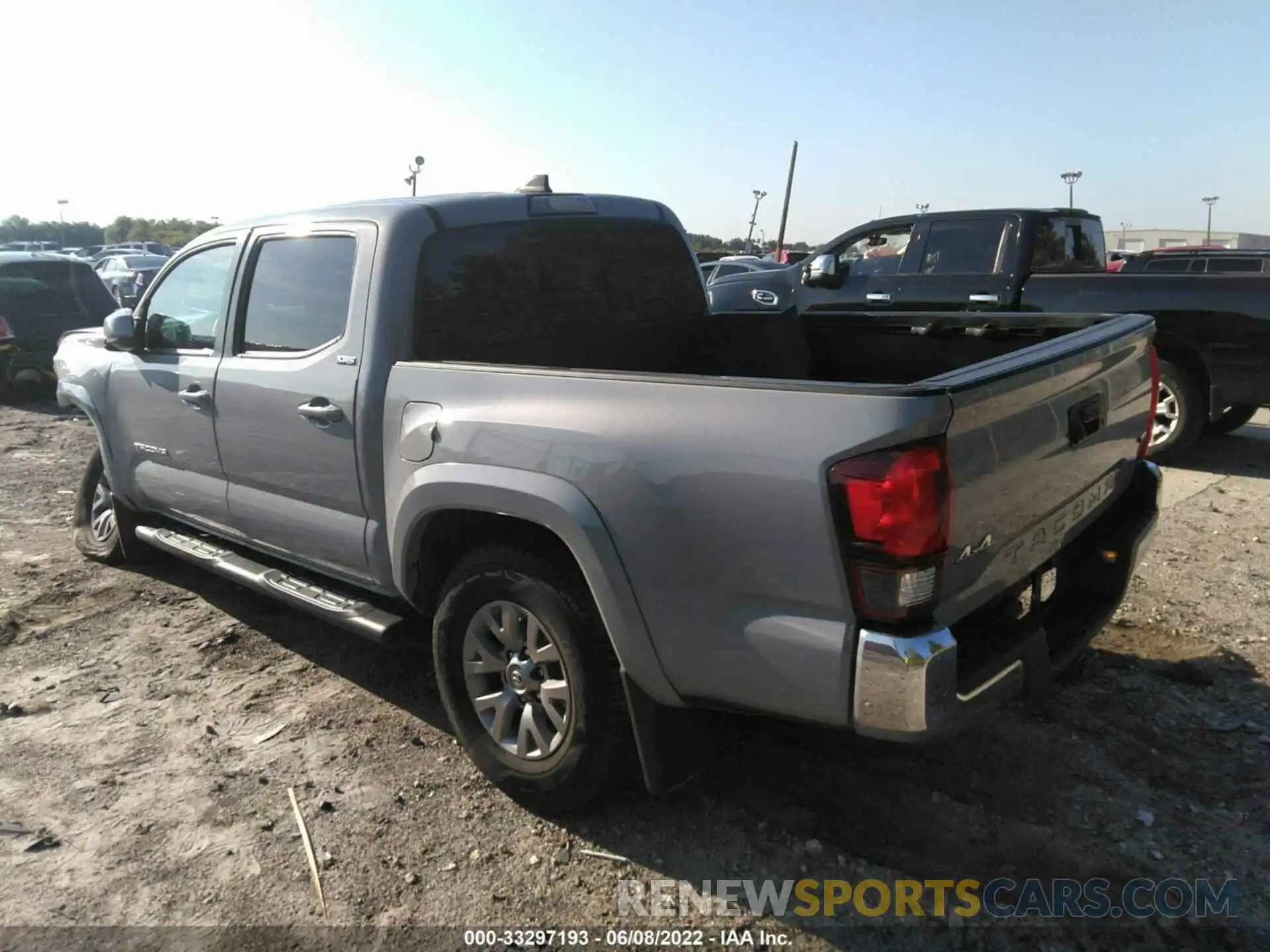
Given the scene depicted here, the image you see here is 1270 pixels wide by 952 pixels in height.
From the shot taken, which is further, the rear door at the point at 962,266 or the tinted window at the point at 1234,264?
the tinted window at the point at 1234,264

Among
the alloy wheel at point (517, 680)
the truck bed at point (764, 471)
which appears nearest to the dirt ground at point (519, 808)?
the alloy wheel at point (517, 680)

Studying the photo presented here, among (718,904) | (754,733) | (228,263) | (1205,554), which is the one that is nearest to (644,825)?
(718,904)

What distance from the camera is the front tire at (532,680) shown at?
2.73 meters

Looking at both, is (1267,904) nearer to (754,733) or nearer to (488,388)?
(754,733)

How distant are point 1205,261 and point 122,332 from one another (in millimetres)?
16197

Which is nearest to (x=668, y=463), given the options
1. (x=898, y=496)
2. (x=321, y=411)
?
(x=898, y=496)

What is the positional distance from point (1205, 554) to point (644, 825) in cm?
384

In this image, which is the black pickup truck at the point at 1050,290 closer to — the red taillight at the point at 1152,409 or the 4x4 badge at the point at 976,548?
the red taillight at the point at 1152,409

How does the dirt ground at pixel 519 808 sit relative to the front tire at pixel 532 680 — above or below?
below

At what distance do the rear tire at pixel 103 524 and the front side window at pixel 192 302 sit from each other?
1017 mm

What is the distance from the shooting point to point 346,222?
3514 mm

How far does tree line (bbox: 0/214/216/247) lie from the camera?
73.4 meters

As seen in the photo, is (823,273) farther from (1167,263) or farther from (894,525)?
(1167,263)

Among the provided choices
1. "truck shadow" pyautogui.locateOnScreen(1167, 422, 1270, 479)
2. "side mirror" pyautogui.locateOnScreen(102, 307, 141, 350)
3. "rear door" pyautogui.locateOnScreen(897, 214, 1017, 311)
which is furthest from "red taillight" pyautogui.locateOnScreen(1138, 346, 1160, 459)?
"rear door" pyautogui.locateOnScreen(897, 214, 1017, 311)
